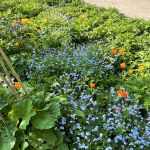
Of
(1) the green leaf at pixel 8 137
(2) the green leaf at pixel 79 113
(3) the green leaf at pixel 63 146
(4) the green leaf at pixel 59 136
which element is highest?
(2) the green leaf at pixel 79 113

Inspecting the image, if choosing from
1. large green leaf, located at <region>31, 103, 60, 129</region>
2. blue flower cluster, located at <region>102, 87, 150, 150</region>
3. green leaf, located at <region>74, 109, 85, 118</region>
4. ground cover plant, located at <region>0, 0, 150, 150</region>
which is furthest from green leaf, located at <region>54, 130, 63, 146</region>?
blue flower cluster, located at <region>102, 87, 150, 150</region>

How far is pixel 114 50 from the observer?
11.6ft

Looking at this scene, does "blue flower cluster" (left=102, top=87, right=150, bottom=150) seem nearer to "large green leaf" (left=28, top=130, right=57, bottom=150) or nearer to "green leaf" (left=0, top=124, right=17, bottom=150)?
"large green leaf" (left=28, top=130, right=57, bottom=150)

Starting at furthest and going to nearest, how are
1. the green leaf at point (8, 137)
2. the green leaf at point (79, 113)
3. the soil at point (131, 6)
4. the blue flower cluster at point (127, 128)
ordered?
the soil at point (131, 6) → the green leaf at point (79, 113) → the blue flower cluster at point (127, 128) → the green leaf at point (8, 137)

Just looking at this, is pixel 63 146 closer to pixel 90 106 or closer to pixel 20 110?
pixel 20 110

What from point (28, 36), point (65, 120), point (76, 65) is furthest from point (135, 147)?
point (28, 36)

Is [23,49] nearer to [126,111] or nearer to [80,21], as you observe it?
[80,21]

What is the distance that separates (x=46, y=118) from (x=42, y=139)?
0.23m

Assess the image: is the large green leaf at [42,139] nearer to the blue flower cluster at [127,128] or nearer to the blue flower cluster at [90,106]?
the blue flower cluster at [90,106]

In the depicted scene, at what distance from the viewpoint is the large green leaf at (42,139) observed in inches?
88.9

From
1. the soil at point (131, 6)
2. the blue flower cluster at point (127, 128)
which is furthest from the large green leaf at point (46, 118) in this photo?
the soil at point (131, 6)

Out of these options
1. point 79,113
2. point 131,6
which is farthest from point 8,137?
point 131,6

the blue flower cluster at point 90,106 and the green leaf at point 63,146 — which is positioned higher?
the blue flower cluster at point 90,106

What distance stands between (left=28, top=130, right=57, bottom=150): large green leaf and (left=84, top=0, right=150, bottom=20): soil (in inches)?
163
